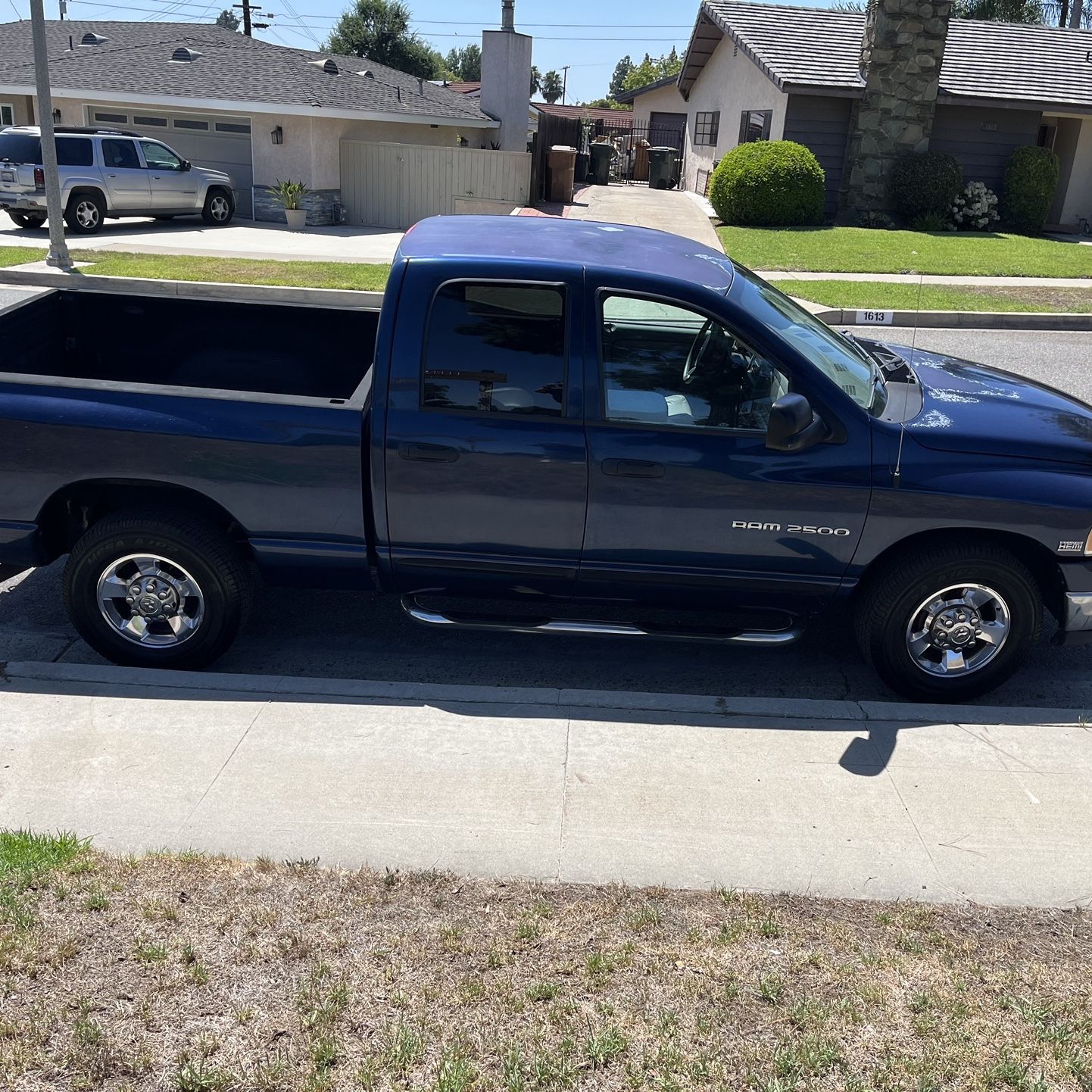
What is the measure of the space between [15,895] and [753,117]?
2763 centimetres

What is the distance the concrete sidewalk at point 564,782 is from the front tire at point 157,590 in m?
0.16

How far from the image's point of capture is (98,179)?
20.8 meters

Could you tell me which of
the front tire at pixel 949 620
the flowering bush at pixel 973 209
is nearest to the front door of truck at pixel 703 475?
the front tire at pixel 949 620

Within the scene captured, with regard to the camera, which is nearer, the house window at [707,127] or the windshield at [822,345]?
the windshield at [822,345]

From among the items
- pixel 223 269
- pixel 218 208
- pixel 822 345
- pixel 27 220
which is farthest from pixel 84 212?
pixel 822 345

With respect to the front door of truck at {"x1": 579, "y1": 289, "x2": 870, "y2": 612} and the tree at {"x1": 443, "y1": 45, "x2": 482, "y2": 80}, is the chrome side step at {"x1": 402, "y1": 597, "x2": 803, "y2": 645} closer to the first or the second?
the front door of truck at {"x1": 579, "y1": 289, "x2": 870, "y2": 612}

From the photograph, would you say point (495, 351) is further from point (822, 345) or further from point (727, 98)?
point (727, 98)

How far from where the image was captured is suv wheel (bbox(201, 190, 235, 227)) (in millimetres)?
22953

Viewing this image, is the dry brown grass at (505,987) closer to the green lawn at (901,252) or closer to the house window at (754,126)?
the green lawn at (901,252)

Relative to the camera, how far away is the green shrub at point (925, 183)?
926 inches

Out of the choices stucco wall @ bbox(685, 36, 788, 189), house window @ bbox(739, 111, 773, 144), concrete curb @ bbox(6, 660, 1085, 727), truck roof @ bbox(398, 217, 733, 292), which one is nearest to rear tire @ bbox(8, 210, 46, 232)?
house window @ bbox(739, 111, 773, 144)

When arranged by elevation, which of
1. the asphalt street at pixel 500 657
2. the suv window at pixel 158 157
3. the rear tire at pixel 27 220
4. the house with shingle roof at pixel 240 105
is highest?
the house with shingle roof at pixel 240 105

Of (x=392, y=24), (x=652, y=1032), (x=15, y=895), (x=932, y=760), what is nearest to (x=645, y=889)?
(x=652, y=1032)

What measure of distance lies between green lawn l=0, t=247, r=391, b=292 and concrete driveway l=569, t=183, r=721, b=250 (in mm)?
4814
